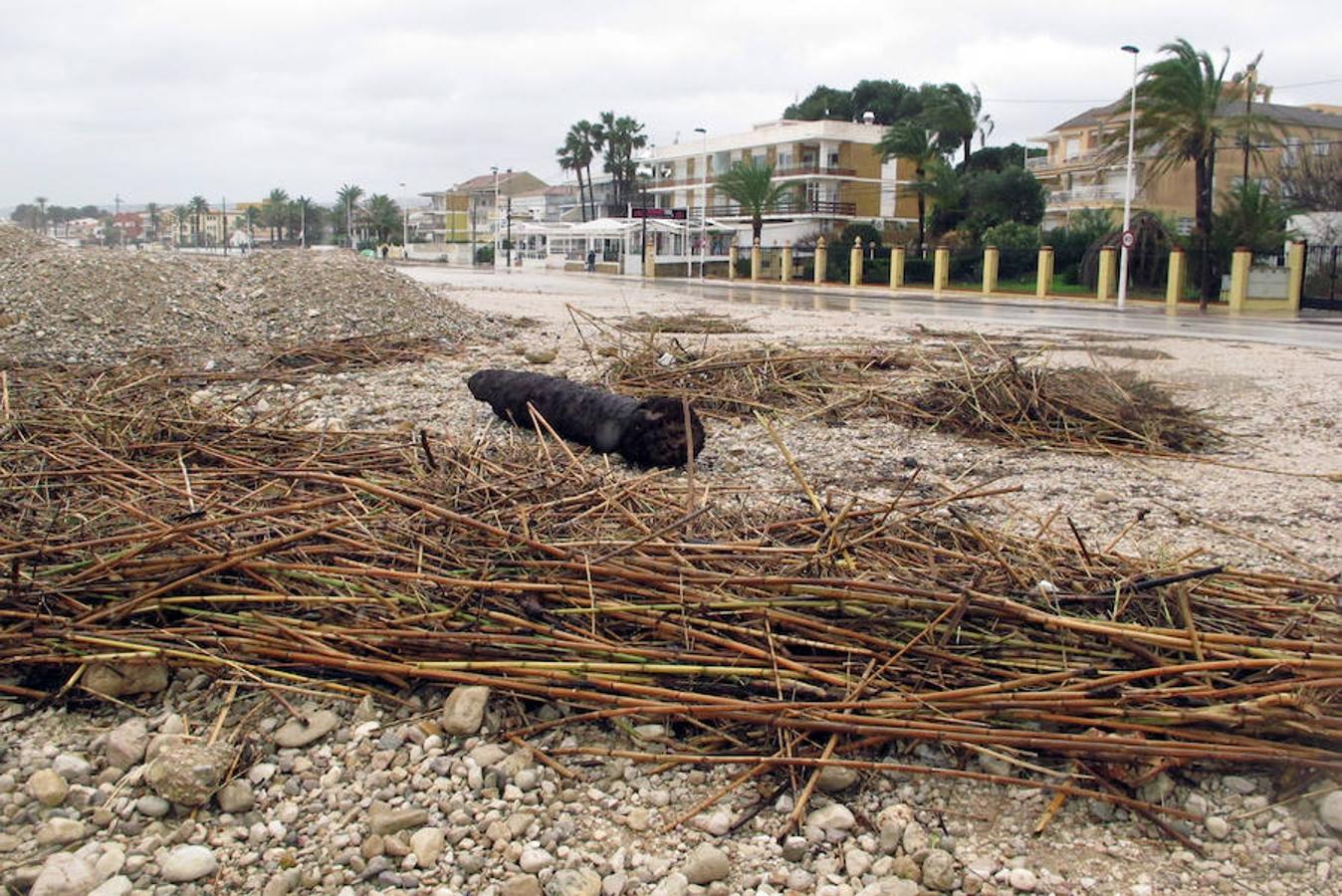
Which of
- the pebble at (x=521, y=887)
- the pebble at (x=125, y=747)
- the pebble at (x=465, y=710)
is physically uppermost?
the pebble at (x=465, y=710)

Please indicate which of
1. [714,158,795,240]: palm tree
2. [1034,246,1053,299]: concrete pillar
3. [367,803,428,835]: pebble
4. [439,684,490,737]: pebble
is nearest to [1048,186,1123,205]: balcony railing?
[714,158,795,240]: palm tree

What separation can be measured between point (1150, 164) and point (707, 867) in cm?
4531

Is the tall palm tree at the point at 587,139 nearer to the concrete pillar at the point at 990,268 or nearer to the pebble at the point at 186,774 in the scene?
the concrete pillar at the point at 990,268

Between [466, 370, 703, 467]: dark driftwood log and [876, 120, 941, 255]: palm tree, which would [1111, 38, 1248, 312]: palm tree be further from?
[466, 370, 703, 467]: dark driftwood log

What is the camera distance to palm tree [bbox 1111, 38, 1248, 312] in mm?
32344

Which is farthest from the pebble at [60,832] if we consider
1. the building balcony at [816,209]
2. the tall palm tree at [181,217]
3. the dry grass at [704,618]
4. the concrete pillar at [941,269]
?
the tall palm tree at [181,217]

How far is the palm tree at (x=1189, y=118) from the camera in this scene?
32.3 m

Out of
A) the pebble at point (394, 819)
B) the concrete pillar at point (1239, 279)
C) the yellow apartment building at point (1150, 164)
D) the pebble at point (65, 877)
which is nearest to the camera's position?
the pebble at point (65, 877)

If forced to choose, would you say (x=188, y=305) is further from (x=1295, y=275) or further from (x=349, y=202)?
(x=349, y=202)

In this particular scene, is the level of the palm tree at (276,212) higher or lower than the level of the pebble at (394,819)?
higher

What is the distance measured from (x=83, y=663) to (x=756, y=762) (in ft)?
7.18

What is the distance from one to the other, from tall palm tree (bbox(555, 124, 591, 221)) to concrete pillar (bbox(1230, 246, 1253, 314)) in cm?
6592

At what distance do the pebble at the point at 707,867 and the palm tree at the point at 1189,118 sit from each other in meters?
32.5

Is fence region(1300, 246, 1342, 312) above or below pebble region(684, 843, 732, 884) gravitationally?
above
